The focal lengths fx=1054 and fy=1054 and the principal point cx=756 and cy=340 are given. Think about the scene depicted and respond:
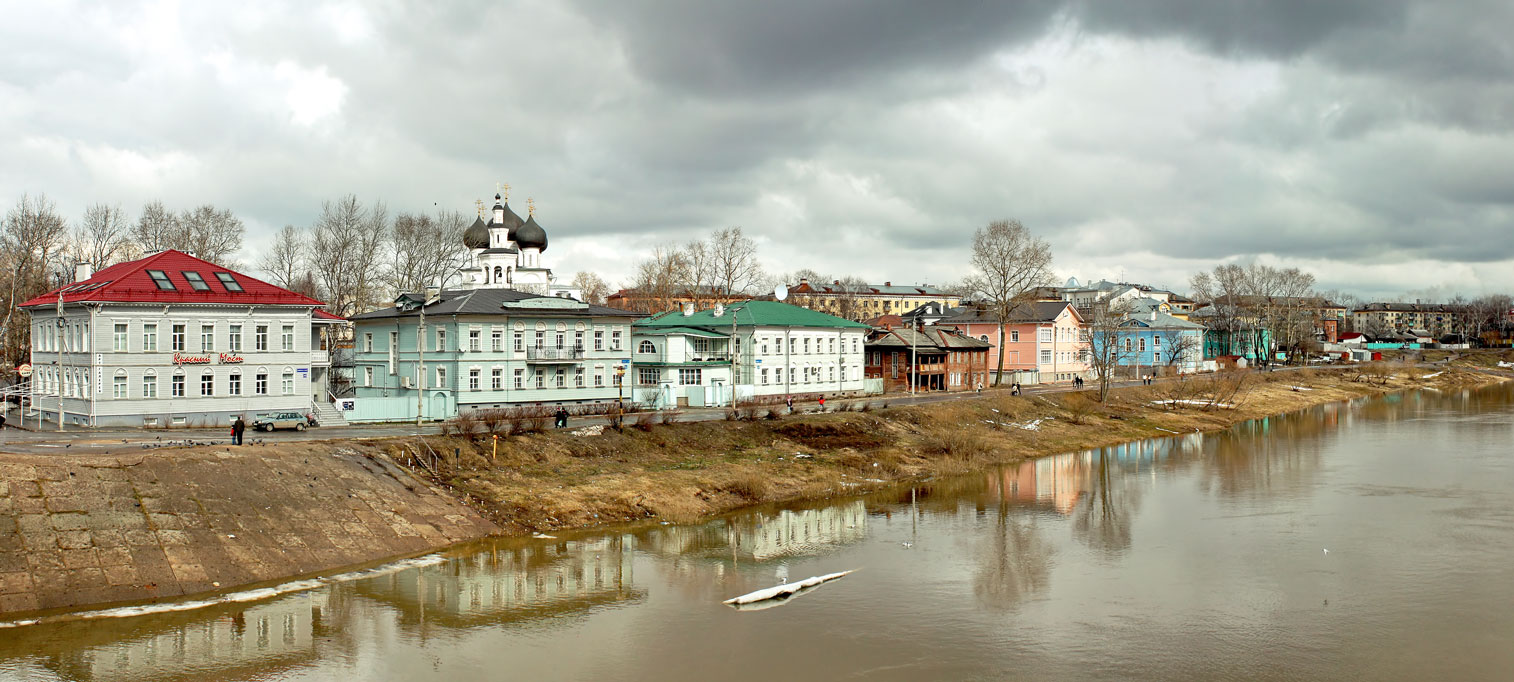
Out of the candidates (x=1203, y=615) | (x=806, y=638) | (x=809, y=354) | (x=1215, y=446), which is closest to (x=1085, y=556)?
(x=1203, y=615)

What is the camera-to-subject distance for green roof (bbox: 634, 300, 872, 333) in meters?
69.6

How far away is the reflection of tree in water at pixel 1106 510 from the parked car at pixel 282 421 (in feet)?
105

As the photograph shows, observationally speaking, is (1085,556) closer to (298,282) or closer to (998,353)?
(998,353)

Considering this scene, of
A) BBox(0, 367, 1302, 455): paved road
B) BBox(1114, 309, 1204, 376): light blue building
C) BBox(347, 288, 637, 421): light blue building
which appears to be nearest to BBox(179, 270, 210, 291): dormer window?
BBox(0, 367, 1302, 455): paved road

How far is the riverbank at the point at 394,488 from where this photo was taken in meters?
27.3

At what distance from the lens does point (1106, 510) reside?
4062cm

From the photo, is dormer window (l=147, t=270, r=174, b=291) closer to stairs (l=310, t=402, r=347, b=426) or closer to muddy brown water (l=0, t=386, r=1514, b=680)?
stairs (l=310, t=402, r=347, b=426)

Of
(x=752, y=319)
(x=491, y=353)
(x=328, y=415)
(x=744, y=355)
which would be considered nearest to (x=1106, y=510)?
(x=491, y=353)

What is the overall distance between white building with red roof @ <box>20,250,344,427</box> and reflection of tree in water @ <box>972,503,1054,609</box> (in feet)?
110

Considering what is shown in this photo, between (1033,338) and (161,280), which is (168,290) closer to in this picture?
(161,280)

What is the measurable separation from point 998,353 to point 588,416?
49.4 metres

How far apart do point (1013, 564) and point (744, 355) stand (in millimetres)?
39907

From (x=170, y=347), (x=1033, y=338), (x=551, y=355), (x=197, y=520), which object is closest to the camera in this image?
(x=197, y=520)

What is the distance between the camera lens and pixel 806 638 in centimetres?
2416
